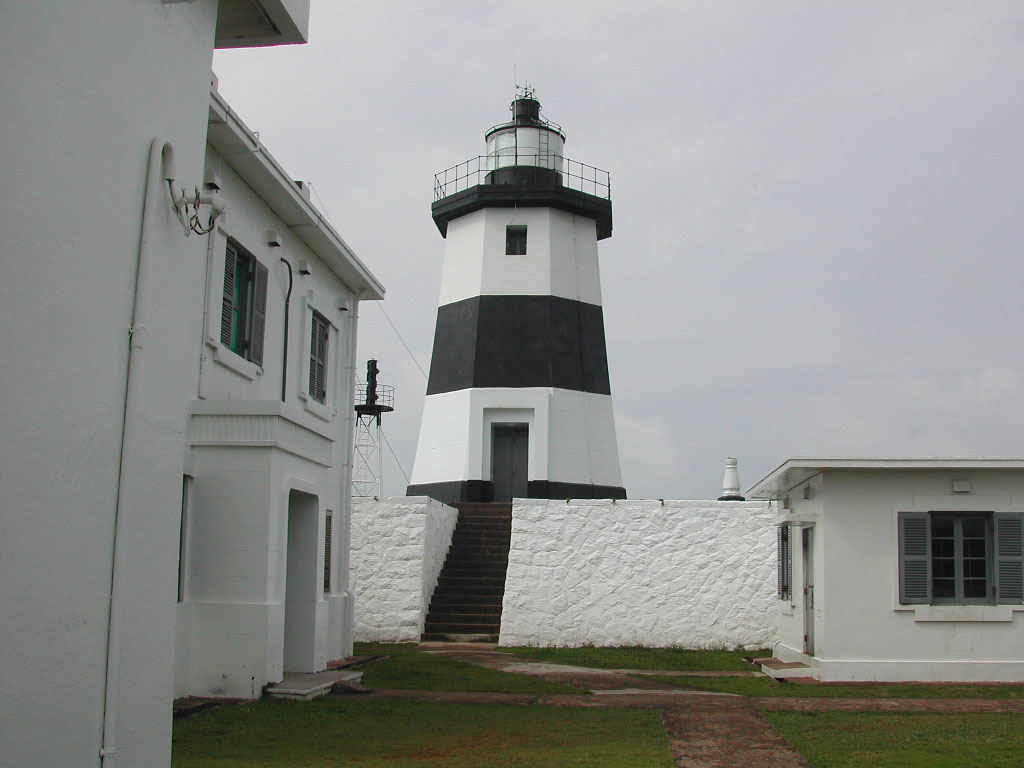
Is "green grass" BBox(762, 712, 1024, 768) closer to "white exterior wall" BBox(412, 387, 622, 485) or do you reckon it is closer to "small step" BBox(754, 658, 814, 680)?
"small step" BBox(754, 658, 814, 680)

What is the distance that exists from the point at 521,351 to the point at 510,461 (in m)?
2.41

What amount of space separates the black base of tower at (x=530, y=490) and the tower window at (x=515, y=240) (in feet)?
16.9

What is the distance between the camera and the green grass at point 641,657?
14.1 metres

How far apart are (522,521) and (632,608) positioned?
7.50 ft

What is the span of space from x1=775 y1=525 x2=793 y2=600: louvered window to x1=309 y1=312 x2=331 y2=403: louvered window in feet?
21.7

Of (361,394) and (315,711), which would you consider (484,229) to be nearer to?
(361,394)

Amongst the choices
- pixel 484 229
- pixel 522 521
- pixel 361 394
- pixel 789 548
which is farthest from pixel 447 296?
pixel 789 548

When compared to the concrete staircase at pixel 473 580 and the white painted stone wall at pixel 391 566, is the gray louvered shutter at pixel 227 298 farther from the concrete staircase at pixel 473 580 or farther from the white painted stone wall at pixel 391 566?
the concrete staircase at pixel 473 580

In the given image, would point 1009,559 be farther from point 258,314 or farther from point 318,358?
point 258,314

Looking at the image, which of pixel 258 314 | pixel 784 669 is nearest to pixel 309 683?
pixel 258 314

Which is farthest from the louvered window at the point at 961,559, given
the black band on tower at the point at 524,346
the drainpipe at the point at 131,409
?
the black band on tower at the point at 524,346

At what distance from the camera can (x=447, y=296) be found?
80.0ft

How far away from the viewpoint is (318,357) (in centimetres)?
1430

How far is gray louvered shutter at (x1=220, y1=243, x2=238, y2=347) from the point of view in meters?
11.1
